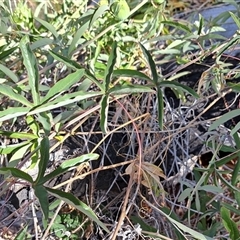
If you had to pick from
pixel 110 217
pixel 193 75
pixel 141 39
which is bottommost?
pixel 110 217

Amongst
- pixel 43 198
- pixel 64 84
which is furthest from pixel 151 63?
pixel 43 198

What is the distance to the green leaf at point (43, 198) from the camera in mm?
625

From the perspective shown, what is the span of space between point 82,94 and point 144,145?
275 mm

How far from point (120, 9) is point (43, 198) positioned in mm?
393

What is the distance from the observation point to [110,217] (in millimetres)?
892

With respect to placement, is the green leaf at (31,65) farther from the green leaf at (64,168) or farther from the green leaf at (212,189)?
the green leaf at (212,189)

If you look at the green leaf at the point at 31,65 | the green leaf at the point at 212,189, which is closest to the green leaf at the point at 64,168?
the green leaf at the point at 31,65

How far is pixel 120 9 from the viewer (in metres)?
0.86

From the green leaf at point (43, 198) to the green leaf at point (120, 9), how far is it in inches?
14.5

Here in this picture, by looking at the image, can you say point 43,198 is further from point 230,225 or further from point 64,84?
point 230,225

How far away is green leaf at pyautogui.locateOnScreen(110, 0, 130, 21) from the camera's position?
2.80 feet

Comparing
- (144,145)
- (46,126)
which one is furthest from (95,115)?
(46,126)

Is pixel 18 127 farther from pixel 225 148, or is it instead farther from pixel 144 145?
pixel 225 148

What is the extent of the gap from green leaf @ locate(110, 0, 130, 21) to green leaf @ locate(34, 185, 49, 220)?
0.37m
